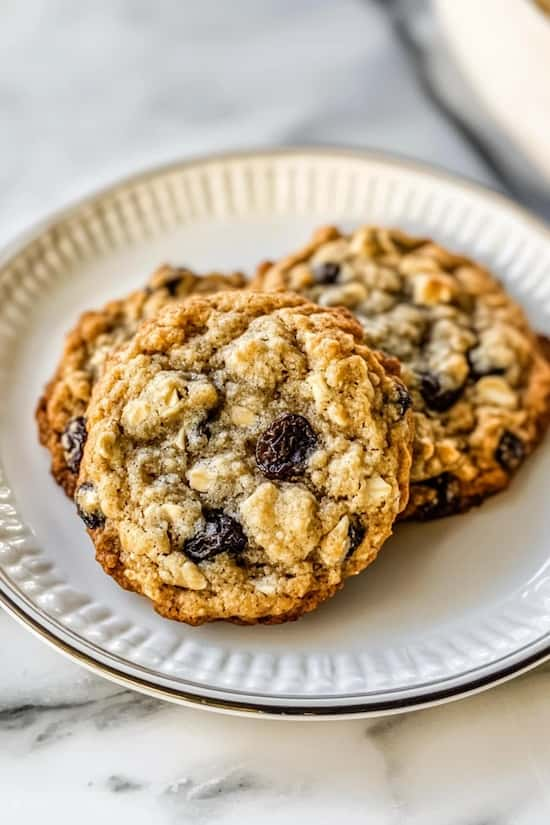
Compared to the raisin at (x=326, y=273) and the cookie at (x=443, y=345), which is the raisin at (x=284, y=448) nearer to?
the cookie at (x=443, y=345)

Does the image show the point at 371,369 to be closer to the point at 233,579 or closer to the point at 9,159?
the point at 233,579

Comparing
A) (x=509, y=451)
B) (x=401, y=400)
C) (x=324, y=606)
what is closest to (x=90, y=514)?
(x=324, y=606)

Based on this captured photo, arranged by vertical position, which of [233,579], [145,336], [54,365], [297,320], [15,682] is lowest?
[15,682]

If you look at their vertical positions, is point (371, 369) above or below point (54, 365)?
above

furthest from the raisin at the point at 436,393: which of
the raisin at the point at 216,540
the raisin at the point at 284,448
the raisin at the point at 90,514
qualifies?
the raisin at the point at 90,514

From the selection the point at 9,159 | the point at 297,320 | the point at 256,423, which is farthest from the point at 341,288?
the point at 9,159

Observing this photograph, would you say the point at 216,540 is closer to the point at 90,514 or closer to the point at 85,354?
the point at 90,514

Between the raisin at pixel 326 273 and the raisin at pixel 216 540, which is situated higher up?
the raisin at pixel 326 273
